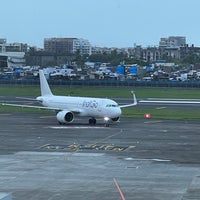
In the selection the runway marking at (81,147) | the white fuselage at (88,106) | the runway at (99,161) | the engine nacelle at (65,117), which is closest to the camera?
the runway at (99,161)

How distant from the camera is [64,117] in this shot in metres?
66.5

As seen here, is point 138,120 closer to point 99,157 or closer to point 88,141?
point 88,141

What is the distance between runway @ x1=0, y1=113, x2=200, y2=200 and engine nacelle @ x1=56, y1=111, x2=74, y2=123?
82cm

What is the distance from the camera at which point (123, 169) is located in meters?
36.9

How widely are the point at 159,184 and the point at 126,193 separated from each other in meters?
3.04

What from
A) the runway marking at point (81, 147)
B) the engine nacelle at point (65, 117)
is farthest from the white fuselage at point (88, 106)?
the runway marking at point (81, 147)

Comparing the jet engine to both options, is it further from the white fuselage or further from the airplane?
the white fuselage

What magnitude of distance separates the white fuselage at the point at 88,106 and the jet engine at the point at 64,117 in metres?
1.24

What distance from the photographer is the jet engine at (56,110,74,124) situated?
66.6 m

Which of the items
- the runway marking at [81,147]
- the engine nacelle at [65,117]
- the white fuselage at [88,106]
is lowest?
the runway marking at [81,147]

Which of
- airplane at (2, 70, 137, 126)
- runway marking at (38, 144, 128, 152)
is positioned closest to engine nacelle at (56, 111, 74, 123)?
airplane at (2, 70, 137, 126)

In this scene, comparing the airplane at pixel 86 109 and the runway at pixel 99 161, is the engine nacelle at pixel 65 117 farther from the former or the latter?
the runway at pixel 99 161

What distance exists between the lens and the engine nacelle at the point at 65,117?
6656 centimetres

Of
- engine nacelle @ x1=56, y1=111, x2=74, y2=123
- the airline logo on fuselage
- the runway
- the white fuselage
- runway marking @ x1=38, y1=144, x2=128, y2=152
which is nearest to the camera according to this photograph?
the runway
